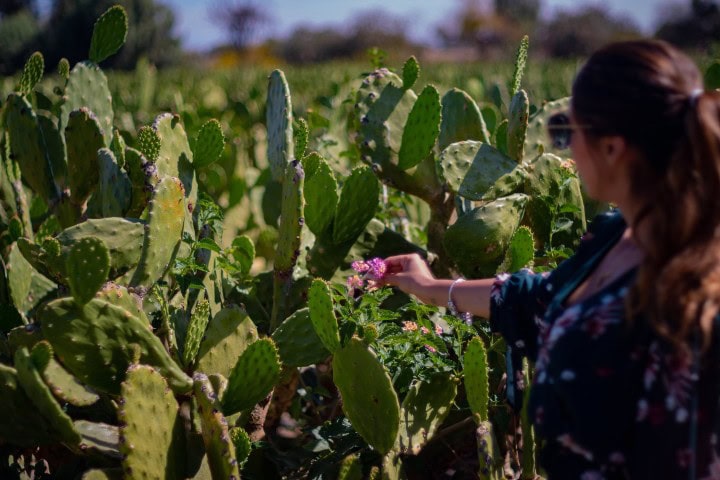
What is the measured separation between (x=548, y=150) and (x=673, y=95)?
1.79 metres

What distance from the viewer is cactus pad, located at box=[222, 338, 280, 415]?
1.95 meters

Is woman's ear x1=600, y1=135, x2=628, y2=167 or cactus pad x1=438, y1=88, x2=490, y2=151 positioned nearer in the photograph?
woman's ear x1=600, y1=135, x2=628, y2=167

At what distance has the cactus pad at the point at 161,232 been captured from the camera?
207 cm

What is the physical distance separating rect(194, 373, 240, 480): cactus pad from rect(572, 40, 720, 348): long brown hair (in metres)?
0.88

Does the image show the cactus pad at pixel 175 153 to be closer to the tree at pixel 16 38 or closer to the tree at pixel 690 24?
the tree at pixel 16 38

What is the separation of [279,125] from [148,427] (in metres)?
1.16

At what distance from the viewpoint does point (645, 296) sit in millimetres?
1257

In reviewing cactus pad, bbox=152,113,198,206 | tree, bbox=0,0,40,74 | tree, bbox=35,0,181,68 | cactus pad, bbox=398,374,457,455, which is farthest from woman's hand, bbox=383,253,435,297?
tree, bbox=0,0,40,74

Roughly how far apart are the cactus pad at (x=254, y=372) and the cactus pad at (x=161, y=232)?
0.35m

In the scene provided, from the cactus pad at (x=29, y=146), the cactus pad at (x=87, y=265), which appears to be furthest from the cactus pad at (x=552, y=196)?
the cactus pad at (x=29, y=146)

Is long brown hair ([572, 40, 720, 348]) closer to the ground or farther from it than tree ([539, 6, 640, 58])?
farther from it

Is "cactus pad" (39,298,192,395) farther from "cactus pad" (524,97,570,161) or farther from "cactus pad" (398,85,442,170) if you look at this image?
"cactus pad" (524,97,570,161)

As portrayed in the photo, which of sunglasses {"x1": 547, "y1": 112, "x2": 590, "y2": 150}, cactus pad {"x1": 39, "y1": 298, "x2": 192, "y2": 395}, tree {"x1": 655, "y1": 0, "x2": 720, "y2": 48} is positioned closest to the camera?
sunglasses {"x1": 547, "y1": 112, "x2": 590, "y2": 150}

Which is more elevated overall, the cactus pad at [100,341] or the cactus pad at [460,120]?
the cactus pad at [460,120]
